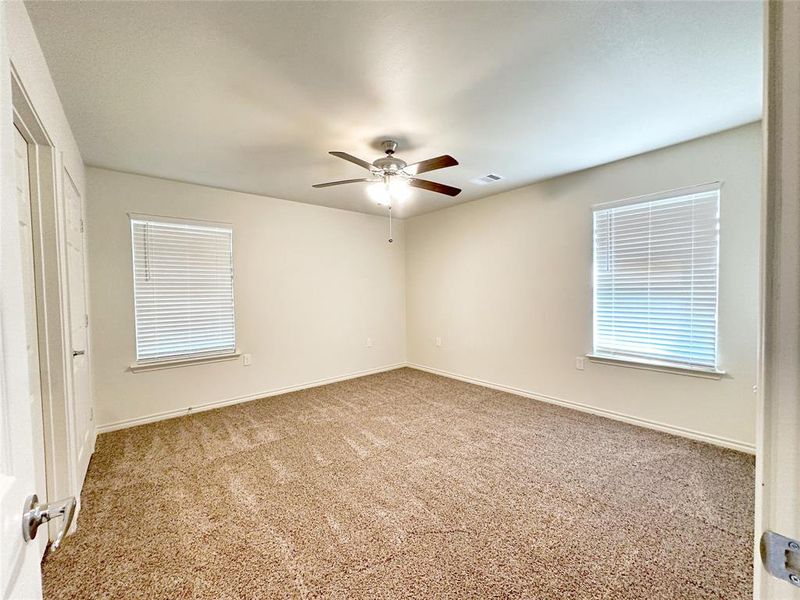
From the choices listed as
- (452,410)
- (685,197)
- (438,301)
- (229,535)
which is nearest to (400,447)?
(452,410)

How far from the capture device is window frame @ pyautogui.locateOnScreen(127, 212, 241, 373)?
327cm

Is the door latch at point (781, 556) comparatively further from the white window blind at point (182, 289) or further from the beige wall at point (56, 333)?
the white window blind at point (182, 289)

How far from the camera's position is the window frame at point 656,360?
2.67 m

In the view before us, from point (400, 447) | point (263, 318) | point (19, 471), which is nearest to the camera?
point (19, 471)

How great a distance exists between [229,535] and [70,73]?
2626 mm

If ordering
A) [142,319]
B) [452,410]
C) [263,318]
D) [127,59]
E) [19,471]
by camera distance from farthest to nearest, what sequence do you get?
[263,318]
[452,410]
[142,319]
[127,59]
[19,471]

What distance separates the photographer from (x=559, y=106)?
2.20 m

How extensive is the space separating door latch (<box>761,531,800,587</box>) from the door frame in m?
2.67

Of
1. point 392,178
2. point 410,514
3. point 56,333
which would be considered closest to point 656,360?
point 410,514

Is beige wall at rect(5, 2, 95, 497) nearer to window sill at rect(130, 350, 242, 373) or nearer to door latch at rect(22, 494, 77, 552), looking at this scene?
window sill at rect(130, 350, 242, 373)

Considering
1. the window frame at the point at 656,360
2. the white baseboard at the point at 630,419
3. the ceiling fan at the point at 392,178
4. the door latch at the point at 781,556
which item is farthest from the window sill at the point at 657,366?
the door latch at the point at 781,556

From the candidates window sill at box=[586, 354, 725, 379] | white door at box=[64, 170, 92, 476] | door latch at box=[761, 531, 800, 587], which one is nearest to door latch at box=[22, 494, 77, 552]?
door latch at box=[761, 531, 800, 587]

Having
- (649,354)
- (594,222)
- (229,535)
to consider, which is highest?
(594,222)

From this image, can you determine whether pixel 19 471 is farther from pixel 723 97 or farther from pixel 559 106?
pixel 723 97
